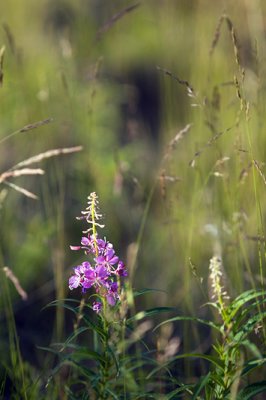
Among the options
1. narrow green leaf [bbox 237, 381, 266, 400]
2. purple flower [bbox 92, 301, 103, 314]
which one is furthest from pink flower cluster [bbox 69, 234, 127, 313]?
narrow green leaf [bbox 237, 381, 266, 400]

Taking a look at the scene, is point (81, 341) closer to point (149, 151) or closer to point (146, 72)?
point (149, 151)

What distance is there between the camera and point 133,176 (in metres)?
2.28

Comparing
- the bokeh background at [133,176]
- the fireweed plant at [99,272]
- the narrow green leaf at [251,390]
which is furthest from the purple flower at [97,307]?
the bokeh background at [133,176]

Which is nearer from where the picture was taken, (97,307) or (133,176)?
(97,307)

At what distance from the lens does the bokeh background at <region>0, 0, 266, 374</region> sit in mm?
2445

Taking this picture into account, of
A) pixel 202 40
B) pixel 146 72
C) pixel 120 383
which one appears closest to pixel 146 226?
pixel 202 40

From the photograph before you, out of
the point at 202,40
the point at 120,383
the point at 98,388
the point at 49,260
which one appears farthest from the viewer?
the point at 202,40

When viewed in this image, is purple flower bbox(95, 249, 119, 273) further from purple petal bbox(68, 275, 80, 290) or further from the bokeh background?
the bokeh background

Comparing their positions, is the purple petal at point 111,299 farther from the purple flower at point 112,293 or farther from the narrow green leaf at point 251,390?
the narrow green leaf at point 251,390

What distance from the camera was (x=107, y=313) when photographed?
1490mm

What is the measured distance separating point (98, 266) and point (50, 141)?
204 cm

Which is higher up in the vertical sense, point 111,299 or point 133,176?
point 133,176

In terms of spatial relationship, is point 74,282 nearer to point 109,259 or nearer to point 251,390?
point 109,259

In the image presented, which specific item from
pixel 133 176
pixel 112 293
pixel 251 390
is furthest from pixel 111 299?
pixel 133 176
